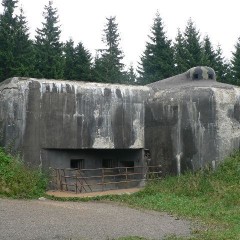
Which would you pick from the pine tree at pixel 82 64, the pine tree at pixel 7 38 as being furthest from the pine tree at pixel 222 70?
the pine tree at pixel 7 38

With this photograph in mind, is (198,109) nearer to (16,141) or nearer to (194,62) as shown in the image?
(16,141)

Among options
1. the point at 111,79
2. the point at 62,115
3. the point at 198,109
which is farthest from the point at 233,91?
the point at 111,79

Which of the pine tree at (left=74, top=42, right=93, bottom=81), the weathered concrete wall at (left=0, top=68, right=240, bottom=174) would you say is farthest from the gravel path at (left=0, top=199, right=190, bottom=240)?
the pine tree at (left=74, top=42, right=93, bottom=81)

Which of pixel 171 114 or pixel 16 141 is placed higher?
pixel 171 114

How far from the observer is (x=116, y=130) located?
16297 mm

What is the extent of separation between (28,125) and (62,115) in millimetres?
1297

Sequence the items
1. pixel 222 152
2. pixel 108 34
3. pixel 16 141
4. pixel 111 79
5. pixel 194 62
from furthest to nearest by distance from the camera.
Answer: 1. pixel 108 34
2. pixel 111 79
3. pixel 194 62
4. pixel 222 152
5. pixel 16 141

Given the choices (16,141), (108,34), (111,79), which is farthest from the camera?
(108,34)

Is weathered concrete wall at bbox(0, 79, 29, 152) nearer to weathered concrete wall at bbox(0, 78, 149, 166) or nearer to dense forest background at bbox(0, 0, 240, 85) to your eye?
weathered concrete wall at bbox(0, 78, 149, 166)

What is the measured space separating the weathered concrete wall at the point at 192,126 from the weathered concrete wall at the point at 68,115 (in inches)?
28.9

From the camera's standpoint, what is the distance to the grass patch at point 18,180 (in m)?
12.0

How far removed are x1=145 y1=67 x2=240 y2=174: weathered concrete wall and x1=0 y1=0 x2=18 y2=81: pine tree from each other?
12.1 m

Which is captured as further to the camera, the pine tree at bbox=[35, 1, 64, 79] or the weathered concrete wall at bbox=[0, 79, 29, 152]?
the pine tree at bbox=[35, 1, 64, 79]

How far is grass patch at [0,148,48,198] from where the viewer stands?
Result: 12.0 meters
